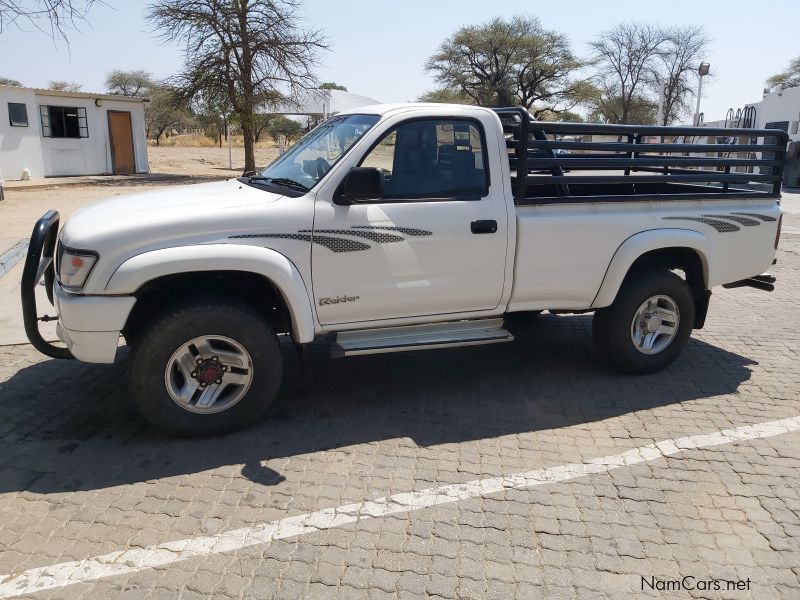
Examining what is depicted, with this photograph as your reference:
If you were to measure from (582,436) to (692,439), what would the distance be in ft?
2.25

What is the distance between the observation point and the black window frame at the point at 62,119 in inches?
917

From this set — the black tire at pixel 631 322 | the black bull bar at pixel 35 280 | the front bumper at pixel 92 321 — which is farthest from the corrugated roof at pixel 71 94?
the black tire at pixel 631 322

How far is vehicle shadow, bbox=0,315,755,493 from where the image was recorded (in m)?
3.97

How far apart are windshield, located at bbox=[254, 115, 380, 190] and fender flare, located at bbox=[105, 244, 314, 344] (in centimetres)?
63

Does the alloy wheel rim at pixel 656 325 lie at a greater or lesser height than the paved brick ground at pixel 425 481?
greater

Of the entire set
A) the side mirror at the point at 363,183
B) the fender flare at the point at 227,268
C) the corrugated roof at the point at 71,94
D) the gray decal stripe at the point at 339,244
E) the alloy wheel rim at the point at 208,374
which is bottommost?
the alloy wheel rim at the point at 208,374

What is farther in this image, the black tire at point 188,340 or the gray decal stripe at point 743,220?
the gray decal stripe at point 743,220

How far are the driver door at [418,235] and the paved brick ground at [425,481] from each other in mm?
795

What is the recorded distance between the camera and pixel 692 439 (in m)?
4.36

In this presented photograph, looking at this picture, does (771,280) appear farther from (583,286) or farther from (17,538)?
(17,538)

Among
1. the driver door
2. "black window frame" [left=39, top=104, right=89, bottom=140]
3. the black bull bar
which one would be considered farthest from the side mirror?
"black window frame" [left=39, top=104, right=89, bottom=140]

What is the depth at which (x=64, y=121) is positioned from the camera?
2398 cm

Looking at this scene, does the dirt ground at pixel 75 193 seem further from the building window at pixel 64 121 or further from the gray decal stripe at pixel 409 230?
the gray decal stripe at pixel 409 230

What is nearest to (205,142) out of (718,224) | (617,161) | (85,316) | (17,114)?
(17,114)
